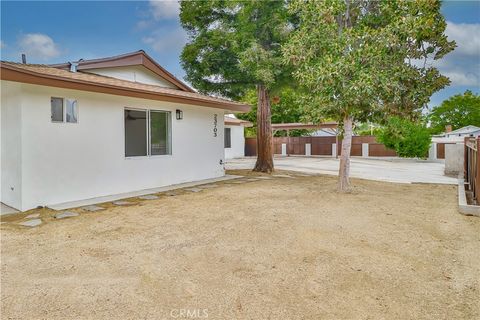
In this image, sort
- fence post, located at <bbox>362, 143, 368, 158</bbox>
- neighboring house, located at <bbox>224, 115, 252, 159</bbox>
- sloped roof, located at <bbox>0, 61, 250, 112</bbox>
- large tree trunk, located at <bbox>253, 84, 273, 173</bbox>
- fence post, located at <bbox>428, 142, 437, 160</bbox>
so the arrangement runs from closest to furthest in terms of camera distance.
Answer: sloped roof, located at <bbox>0, 61, 250, 112</bbox> < large tree trunk, located at <bbox>253, 84, 273, 173</bbox> < fence post, located at <bbox>428, 142, 437, 160</bbox> < neighboring house, located at <bbox>224, 115, 252, 159</bbox> < fence post, located at <bbox>362, 143, 368, 158</bbox>

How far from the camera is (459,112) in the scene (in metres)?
38.7

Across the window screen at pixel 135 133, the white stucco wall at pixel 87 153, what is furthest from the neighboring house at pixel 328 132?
the window screen at pixel 135 133

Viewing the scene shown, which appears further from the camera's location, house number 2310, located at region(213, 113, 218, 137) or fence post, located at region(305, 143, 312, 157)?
fence post, located at region(305, 143, 312, 157)

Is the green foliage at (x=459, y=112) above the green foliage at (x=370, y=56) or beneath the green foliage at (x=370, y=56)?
above

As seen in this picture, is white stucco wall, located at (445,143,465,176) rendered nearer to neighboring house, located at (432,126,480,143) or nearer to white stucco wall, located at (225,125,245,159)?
neighboring house, located at (432,126,480,143)

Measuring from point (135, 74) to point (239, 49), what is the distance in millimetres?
3366

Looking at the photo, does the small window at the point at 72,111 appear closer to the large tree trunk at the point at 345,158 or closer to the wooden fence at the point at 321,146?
the large tree trunk at the point at 345,158

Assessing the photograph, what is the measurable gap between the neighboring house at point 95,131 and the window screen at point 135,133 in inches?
1.0

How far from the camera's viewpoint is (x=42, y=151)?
6.10 meters

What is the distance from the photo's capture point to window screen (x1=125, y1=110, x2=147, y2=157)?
771 cm

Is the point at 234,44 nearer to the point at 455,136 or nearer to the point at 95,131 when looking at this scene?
the point at 95,131

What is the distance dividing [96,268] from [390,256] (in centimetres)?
328

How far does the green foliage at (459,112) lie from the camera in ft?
122

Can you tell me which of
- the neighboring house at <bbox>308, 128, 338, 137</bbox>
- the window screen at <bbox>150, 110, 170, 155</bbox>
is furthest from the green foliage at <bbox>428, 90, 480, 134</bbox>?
the window screen at <bbox>150, 110, 170, 155</bbox>
